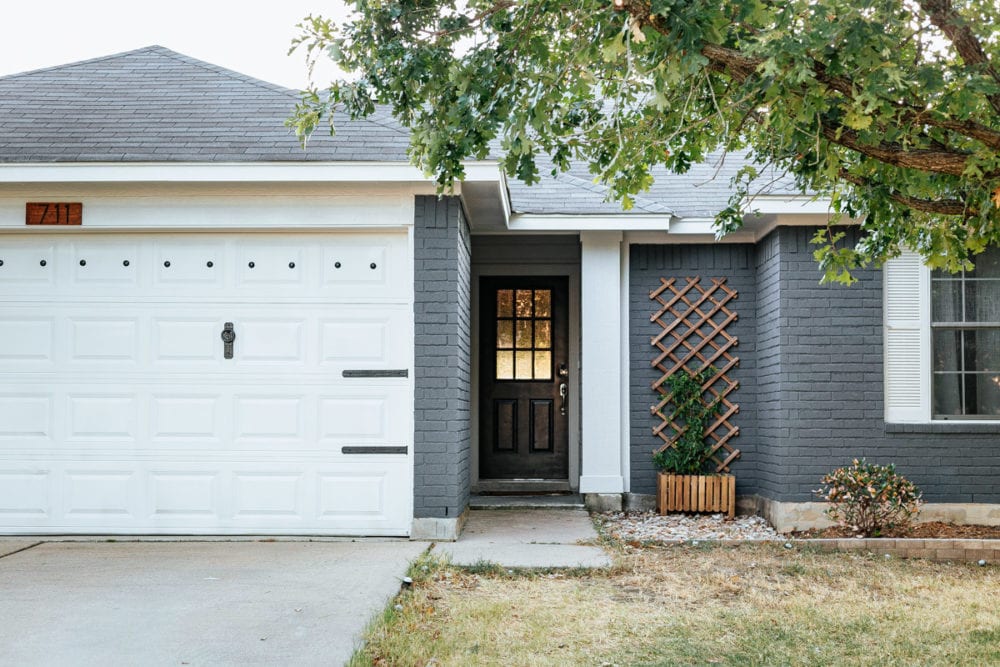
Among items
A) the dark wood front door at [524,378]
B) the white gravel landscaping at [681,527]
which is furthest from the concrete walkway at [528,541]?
the dark wood front door at [524,378]

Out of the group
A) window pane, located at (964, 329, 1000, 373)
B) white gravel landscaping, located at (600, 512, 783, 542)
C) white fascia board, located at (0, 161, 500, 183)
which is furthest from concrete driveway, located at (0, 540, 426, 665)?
window pane, located at (964, 329, 1000, 373)

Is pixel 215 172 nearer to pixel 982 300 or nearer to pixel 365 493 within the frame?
pixel 365 493

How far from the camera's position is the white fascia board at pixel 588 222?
8.77 metres

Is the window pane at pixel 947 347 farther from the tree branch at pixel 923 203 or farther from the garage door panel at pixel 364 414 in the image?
the garage door panel at pixel 364 414

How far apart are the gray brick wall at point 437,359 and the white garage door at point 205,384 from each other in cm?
11

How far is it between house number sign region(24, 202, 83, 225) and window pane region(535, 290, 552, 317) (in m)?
4.80

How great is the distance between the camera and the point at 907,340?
8.33 meters

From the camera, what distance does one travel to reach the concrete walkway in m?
6.33

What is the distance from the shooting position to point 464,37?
481cm

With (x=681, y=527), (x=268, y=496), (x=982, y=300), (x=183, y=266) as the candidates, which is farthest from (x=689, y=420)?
(x=183, y=266)

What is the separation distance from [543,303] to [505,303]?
0.40m

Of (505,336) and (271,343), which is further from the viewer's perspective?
(505,336)

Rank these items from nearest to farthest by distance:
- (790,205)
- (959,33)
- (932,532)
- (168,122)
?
(959,33), (168,122), (932,532), (790,205)

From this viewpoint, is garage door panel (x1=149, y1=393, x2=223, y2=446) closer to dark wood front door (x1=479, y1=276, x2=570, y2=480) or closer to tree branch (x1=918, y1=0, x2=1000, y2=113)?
dark wood front door (x1=479, y1=276, x2=570, y2=480)
